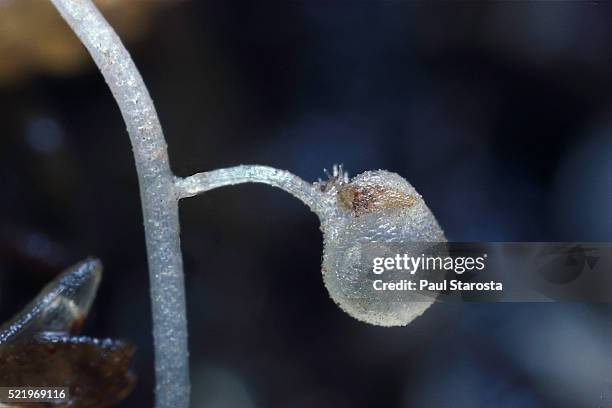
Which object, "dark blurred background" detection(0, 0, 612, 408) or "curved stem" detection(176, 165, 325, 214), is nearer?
"curved stem" detection(176, 165, 325, 214)

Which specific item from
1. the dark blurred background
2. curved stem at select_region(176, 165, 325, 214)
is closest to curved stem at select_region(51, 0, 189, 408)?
curved stem at select_region(176, 165, 325, 214)

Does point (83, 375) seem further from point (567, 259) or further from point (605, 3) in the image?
point (605, 3)

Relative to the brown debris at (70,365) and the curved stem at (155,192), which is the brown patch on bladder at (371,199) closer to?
the curved stem at (155,192)

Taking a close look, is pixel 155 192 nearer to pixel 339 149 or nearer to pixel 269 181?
pixel 269 181

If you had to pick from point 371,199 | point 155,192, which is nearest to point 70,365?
point 155,192

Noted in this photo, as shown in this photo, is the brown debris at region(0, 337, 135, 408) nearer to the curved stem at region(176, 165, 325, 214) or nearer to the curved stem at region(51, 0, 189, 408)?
the curved stem at region(51, 0, 189, 408)
